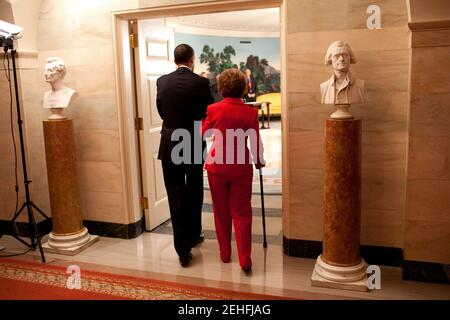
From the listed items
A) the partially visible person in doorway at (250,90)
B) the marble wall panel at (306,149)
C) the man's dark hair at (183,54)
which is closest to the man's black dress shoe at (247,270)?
the marble wall panel at (306,149)

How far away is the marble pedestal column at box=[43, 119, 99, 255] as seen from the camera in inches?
154

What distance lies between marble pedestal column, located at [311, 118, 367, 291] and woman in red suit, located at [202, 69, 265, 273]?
0.56 metres

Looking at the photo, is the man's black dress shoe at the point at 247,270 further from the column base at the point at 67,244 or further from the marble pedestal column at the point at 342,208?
the column base at the point at 67,244

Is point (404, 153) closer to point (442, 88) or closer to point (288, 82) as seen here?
point (442, 88)

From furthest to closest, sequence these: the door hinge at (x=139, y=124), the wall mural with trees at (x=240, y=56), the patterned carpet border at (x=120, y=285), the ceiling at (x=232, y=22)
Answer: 1. the wall mural with trees at (x=240, y=56)
2. the ceiling at (x=232, y=22)
3. the door hinge at (x=139, y=124)
4. the patterned carpet border at (x=120, y=285)

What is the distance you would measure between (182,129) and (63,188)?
133 centimetres

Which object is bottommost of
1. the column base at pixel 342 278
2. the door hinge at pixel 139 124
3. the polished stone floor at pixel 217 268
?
the polished stone floor at pixel 217 268

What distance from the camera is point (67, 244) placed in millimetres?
3992

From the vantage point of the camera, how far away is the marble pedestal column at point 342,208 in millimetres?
3055

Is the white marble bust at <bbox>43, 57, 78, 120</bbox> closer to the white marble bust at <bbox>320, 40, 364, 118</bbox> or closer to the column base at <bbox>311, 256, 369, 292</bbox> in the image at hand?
the white marble bust at <bbox>320, 40, 364, 118</bbox>

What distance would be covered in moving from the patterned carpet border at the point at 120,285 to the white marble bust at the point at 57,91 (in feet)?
4.42

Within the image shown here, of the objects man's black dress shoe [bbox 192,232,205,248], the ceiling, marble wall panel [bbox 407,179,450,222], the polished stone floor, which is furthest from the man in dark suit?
the ceiling
